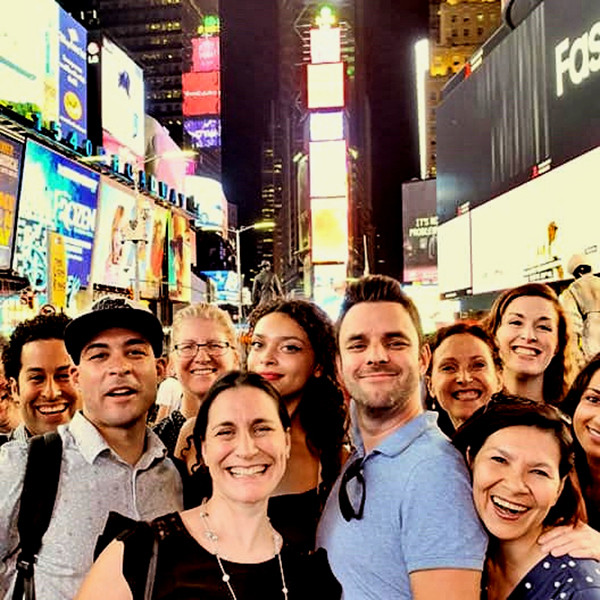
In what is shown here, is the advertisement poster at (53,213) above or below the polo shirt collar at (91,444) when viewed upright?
above

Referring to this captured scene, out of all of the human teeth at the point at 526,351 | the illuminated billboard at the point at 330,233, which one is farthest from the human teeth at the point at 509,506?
the illuminated billboard at the point at 330,233

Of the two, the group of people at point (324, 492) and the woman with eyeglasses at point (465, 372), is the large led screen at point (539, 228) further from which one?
the group of people at point (324, 492)

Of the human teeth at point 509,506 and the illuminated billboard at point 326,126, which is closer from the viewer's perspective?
the human teeth at point 509,506

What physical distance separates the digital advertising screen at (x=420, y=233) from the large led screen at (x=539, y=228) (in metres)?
33.6

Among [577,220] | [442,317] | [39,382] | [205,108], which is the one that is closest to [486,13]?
[205,108]

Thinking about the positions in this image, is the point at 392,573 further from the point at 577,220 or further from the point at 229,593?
the point at 577,220

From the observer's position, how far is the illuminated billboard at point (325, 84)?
5909cm

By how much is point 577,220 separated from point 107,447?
1474 centimetres

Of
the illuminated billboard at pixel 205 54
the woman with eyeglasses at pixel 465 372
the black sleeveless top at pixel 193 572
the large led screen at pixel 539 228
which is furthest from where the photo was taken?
the illuminated billboard at pixel 205 54

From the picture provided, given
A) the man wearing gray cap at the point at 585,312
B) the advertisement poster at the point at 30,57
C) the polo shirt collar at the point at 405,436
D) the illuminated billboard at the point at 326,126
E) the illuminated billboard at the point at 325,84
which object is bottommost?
the polo shirt collar at the point at 405,436

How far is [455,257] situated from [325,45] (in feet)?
123

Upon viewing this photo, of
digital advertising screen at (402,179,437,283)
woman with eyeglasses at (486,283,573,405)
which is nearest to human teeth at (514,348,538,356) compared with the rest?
woman with eyeglasses at (486,283,573,405)

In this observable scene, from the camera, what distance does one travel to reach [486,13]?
99.6 metres

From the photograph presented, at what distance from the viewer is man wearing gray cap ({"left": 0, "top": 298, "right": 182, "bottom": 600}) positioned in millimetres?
3051
